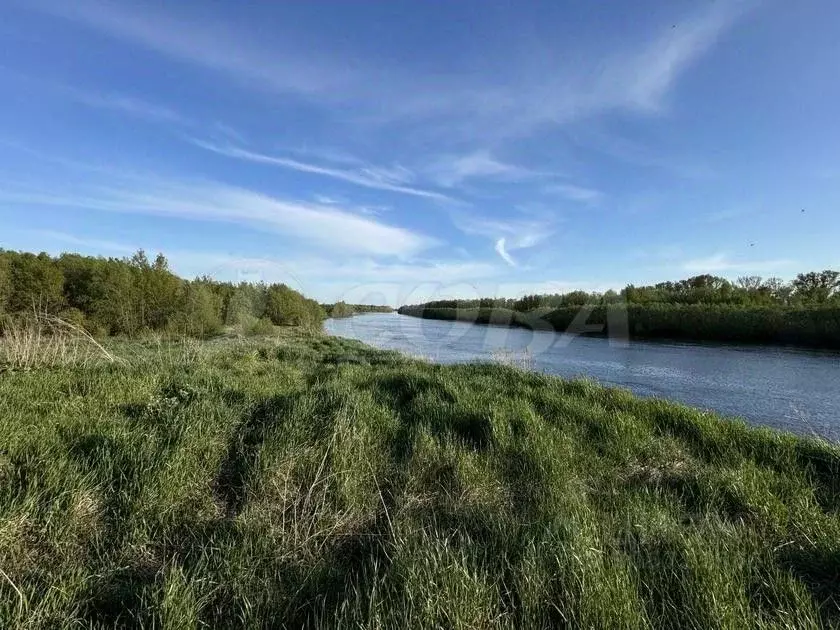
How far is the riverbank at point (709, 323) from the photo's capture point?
2466cm

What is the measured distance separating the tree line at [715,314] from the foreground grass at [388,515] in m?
27.9

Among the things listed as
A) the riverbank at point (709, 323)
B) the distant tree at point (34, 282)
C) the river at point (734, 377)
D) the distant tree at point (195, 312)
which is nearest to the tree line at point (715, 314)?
the riverbank at point (709, 323)

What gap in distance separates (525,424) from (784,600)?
124 inches

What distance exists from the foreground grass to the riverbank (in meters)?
27.0

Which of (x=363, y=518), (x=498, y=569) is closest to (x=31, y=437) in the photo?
(x=363, y=518)

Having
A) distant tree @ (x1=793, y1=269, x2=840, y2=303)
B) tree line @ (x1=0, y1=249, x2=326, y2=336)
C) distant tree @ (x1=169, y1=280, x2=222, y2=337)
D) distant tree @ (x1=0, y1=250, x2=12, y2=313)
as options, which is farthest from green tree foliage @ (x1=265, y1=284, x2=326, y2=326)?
distant tree @ (x1=793, y1=269, x2=840, y2=303)

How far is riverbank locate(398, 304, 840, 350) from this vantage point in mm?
24656

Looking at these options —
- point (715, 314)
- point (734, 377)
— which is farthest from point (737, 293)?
point (734, 377)

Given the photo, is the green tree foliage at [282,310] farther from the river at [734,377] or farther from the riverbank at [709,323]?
the river at [734,377]

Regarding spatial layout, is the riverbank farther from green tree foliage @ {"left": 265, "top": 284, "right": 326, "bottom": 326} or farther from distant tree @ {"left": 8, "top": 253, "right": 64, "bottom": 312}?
distant tree @ {"left": 8, "top": 253, "right": 64, "bottom": 312}

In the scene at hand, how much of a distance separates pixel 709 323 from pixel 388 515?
116 ft

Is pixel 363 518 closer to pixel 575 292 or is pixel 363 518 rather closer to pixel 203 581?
pixel 203 581

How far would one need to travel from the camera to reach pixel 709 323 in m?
30.8

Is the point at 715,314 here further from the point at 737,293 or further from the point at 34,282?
the point at 34,282
